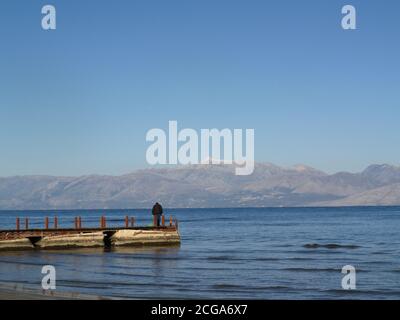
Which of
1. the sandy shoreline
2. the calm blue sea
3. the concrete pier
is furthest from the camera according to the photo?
the concrete pier

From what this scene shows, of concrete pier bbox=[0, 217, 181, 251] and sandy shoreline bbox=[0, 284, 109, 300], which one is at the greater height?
sandy shoreline bbox=[0, 284, 109, 300]

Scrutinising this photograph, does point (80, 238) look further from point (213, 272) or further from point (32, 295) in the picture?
point (32, 295)

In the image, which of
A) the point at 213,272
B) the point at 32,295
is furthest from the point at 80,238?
the point at 32,295

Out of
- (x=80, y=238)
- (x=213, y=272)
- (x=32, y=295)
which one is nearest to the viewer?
(x=32, y=295)

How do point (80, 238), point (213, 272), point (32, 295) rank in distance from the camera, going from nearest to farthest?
point (32, 295) → point (213, 272) → point (80, 238)

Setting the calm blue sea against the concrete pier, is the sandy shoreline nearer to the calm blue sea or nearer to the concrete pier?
the calm blue sea

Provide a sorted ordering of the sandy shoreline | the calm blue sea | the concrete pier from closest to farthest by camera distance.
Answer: the sandy shoreline < the calm blue sea < the concrete pier

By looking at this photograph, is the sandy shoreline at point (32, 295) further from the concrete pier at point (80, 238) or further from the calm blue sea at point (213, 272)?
the concrete pier at point (80, 238)

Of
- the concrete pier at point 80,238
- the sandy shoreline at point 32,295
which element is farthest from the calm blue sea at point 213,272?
the sandy shoreline at point 32,295

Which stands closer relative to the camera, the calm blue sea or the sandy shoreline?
the sandy shoreline

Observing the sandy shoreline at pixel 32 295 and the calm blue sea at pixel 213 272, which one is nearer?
the sandy shoreline at pixel 32 295

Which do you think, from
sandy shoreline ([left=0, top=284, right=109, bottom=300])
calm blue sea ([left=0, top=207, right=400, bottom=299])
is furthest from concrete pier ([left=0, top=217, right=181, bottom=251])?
sandy shoreline ([left=0, top=284, right=109, bottom=300])

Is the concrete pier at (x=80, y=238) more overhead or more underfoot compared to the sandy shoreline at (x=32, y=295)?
more underfoot
